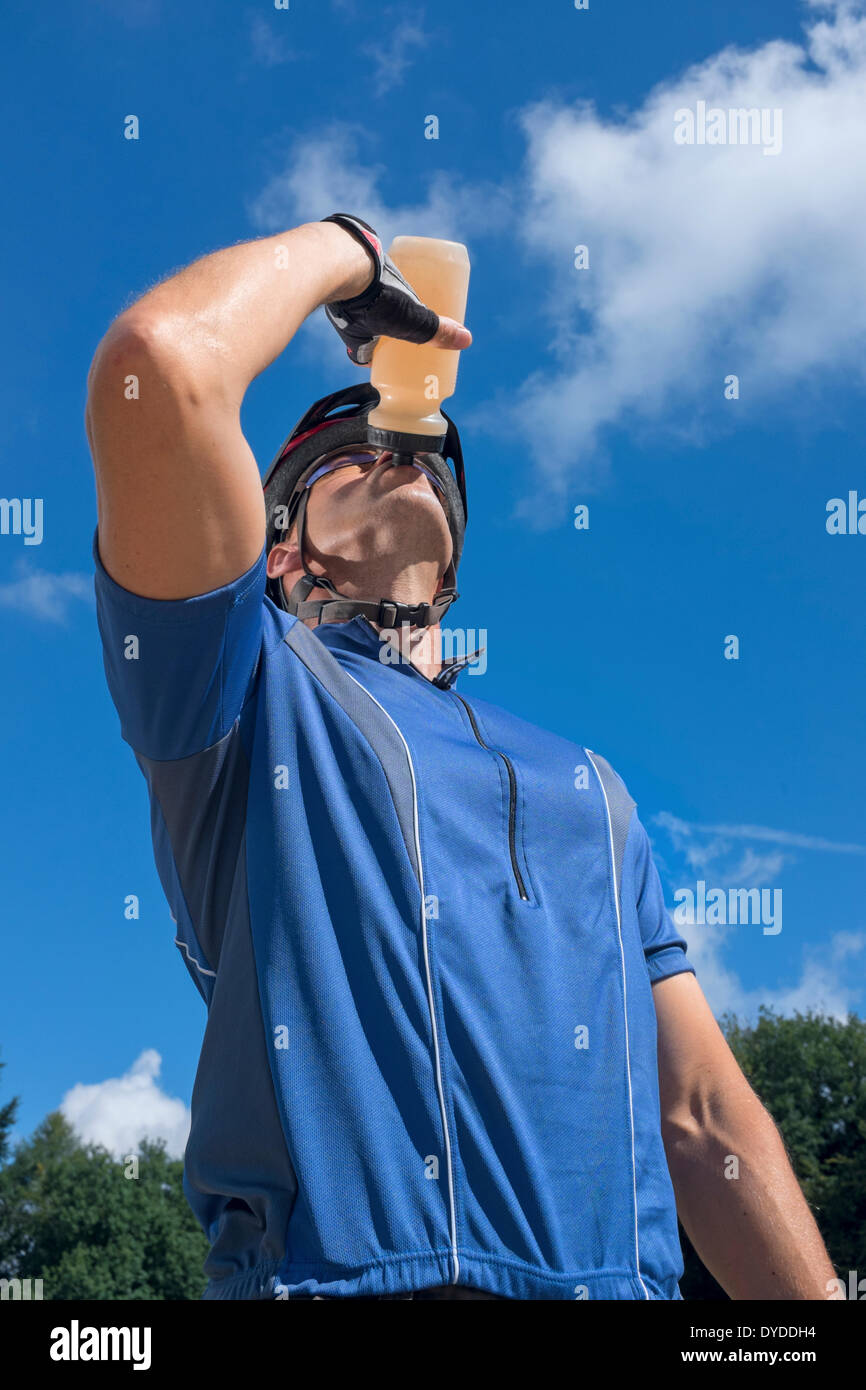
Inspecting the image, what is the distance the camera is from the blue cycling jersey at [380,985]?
2387 millimetres

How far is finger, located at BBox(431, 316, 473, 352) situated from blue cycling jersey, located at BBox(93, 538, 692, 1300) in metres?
0.88

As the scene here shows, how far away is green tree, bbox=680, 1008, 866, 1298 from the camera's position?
34906mm

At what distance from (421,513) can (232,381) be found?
5.90ft

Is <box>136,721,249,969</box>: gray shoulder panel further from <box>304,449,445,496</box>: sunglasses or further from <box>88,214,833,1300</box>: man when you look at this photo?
<box>304,449,445,496</box>: sunglasses

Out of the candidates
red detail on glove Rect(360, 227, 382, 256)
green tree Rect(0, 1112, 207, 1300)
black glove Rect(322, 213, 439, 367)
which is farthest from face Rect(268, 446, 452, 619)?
green tree Rect(0, 1112, 207, 1300)

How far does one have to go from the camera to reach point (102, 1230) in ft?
164

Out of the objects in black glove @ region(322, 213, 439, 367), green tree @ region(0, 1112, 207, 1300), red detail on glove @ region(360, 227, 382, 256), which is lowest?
green tree @ region(0, 1112, 207, 1300)

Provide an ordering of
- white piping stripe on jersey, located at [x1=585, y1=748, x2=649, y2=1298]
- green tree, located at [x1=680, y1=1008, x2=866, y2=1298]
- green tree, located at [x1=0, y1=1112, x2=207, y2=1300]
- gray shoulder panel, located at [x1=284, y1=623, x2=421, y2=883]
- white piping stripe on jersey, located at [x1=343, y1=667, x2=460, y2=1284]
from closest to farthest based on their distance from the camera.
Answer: white piping stripe on jersey, located at [x1=343, y1=667, x2=460, y2=1284] → white piping stripe on jersey, located at [x1=585, y1=748, x2=649, y2=1298] → gray shoulder panel, located at [x1=284, y1=623, x2=421, y2=883] → green tree, located at [x1=680, y1=1008, x2=866, y2=1298] → green tree, located at [x1=0, y1=1112, x2=207, y2=1300]

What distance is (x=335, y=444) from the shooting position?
4613 millimetres

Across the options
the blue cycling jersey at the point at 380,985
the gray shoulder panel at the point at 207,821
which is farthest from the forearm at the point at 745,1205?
the gray shoulder panel at the point at 207,821

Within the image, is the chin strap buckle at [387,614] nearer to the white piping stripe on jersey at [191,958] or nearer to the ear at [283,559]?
the ear at [283,559]

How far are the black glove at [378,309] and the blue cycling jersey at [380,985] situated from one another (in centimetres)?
80
